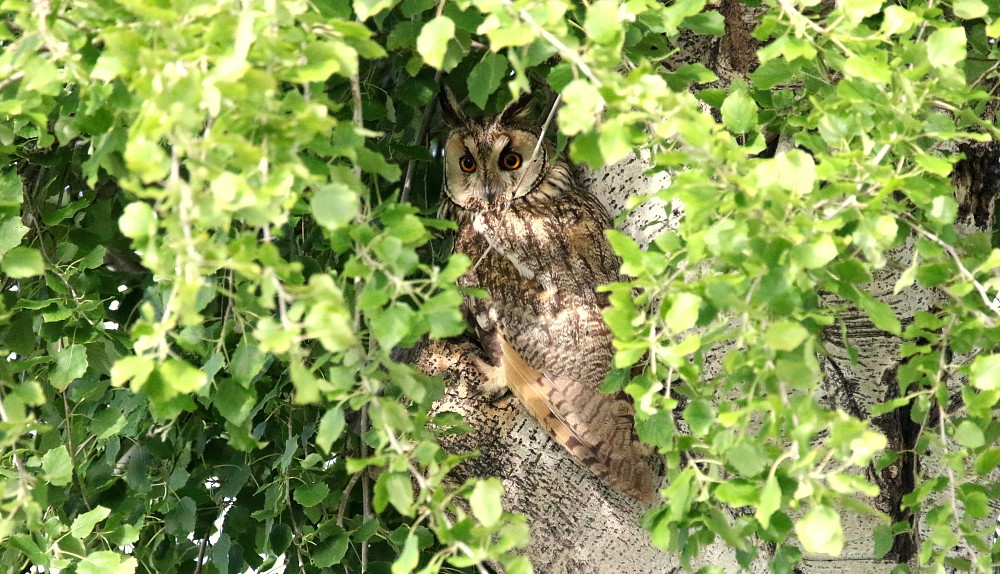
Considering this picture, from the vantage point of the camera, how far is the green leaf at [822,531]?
0.80m

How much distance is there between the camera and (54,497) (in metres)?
1.31

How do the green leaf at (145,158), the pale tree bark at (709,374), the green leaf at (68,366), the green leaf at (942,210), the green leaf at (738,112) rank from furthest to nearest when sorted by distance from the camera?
1. the pale tree bark at (709,374)
2. the green leaf at (68,366)
3. the green leaf at (738,112)
4. the green leaf at (942,210)
5. the green leaf at (145,158)

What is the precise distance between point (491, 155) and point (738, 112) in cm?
92

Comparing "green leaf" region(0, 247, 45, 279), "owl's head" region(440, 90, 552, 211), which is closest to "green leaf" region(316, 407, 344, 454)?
"green leaf" region(0, 247, 45, 279)

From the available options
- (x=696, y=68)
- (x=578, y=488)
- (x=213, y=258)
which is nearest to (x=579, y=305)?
(x=578, y=488)

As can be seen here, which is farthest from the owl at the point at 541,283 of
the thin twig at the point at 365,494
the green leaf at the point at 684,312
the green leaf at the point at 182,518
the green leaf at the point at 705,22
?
the green leaf at the point at 684,312

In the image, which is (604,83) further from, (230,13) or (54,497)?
(54,497)

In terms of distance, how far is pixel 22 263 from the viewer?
1.12m

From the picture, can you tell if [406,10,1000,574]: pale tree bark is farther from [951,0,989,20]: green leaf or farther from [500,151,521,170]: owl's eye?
[951,0,989,20]: green leaf

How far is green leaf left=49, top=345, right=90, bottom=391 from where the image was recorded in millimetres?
1315

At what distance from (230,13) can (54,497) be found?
79 centimetres

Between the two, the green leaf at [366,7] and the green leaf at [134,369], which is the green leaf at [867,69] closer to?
the green leaf at [366,7]

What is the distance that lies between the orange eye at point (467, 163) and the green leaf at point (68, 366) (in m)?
0.85

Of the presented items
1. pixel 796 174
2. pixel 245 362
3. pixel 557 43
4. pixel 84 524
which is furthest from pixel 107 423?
pixel 796 174
